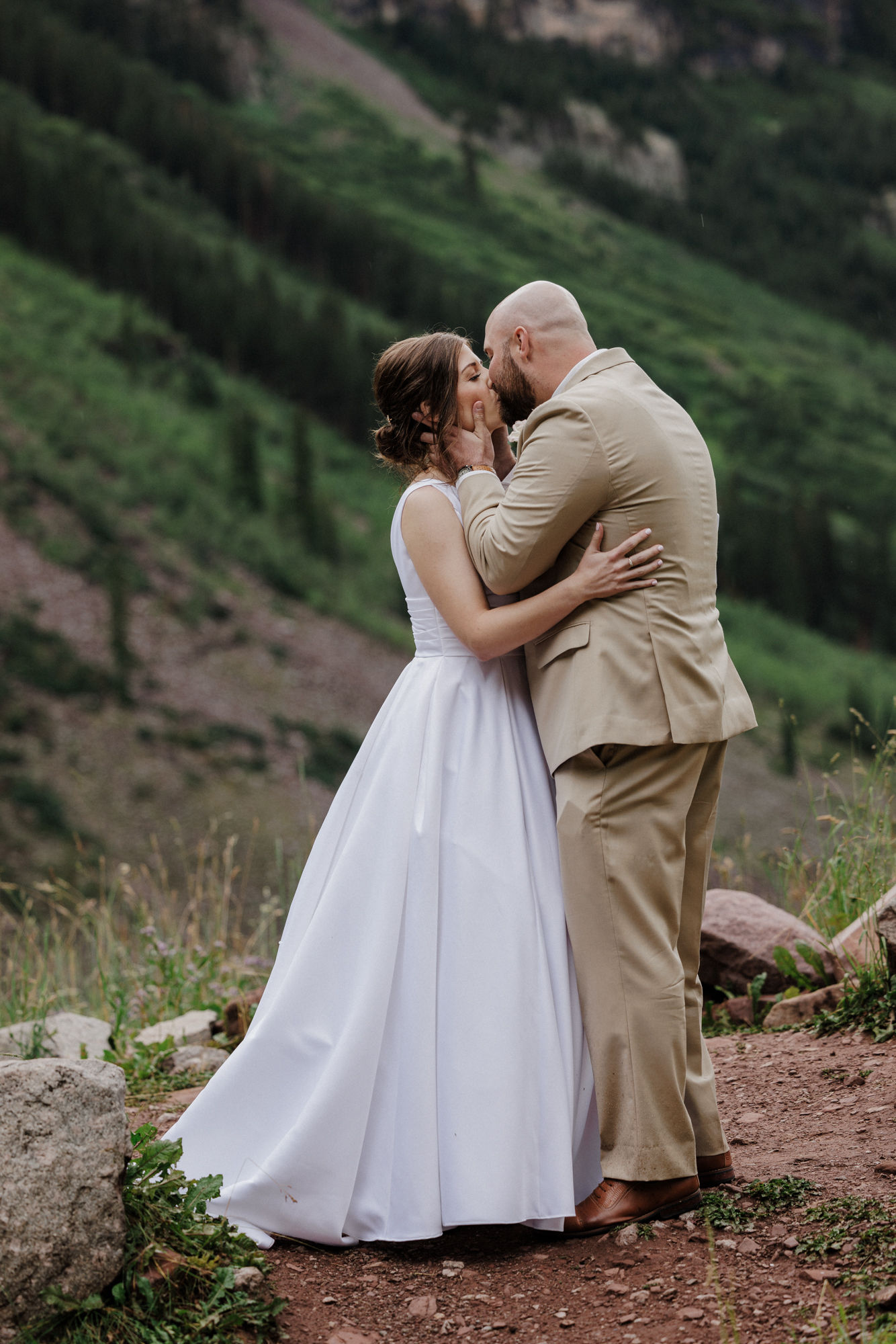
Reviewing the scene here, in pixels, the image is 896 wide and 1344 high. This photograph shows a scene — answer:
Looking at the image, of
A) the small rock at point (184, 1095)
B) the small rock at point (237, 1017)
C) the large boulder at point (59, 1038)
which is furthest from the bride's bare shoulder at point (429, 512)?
the large boulder at point (59, 1038)

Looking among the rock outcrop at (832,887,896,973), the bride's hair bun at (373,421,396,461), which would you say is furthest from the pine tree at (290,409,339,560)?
the bride's hair bun at (373,421,396,461)

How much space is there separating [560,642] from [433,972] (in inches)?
32.9

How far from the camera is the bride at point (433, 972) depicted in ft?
8.96

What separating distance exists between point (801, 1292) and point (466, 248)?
3724cm

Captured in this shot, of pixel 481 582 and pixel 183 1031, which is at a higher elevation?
pixel 481 582

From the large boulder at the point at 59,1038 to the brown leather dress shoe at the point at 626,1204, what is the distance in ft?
7.59

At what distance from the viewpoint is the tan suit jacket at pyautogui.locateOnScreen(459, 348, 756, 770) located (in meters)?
2.69

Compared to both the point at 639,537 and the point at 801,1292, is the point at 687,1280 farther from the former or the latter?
the point at 639,537

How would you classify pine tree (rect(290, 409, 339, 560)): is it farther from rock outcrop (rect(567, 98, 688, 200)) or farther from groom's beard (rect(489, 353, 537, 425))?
groom's beard (rect(489, 353, 537, 425))

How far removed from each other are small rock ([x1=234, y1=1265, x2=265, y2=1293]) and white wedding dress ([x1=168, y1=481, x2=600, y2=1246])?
23cm

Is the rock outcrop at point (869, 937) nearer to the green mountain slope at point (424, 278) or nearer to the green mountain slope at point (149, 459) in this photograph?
the green mountain slope at point (149, 459)

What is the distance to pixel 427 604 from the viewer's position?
3082 millimetres

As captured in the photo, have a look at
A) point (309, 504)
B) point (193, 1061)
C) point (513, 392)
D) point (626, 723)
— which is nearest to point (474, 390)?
point (513, 392)

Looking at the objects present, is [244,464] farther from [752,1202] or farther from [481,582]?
[752,1202]
